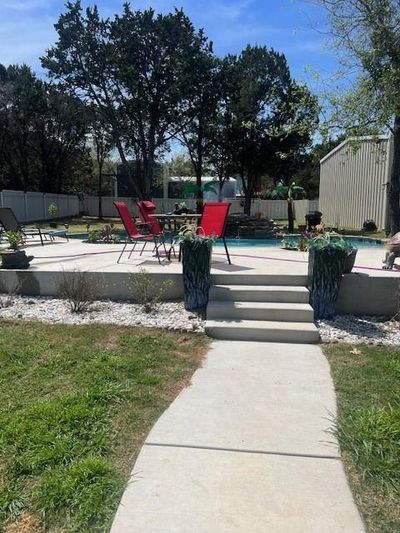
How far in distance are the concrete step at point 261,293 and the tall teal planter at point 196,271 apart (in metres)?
0.13

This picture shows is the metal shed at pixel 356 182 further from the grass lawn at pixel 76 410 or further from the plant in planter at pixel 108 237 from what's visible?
the grass lawn at pixel 76 410

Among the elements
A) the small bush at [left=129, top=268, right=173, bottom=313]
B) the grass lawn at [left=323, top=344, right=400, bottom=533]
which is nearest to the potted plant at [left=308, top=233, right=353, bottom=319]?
the grass lawn at [left=323, top=344, right=400, bottom=533]

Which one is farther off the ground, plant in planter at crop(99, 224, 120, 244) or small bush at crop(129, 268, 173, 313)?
plant in planter at crop(99, 224, 120, 244)

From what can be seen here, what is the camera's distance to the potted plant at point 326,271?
4.84 metres

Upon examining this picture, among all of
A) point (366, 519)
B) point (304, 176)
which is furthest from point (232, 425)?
point (304, 176)

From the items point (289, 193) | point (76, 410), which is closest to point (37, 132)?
point (289, 193)

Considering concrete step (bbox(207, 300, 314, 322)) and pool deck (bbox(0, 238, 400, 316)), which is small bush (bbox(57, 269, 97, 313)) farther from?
concrete step (bbox(207, 300, 314, 322))

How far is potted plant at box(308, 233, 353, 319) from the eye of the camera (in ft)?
15.9

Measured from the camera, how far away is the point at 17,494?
218 cm

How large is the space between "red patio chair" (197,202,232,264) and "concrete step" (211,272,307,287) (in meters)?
0.83

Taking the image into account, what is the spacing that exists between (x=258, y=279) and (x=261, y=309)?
623 mm

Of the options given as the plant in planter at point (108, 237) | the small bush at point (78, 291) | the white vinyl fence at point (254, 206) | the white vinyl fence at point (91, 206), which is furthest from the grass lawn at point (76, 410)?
the white vinyl fence at point (254, 206)

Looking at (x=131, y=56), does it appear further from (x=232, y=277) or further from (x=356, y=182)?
(x=232, y=277)

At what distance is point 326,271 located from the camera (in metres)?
4.89
